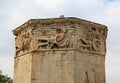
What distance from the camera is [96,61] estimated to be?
10203 millimetres

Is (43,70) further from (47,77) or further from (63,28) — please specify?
(63,28)

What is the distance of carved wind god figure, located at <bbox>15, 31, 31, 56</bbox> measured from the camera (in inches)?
400

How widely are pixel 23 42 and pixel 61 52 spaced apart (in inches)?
64.6

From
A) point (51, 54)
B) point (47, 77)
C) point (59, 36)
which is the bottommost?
point (47, 77)

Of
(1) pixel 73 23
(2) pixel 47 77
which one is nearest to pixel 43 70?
(2) pixel 47 77

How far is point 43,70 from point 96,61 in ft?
6.42

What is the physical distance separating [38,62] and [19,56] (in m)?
1.26

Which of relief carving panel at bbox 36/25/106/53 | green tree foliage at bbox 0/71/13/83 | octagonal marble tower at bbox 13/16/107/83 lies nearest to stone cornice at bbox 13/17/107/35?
octagonal marble tower at bbox 13/16/107/83

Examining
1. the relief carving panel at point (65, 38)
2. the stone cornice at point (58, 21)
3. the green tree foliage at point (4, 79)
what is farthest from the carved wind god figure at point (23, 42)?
the green tree foliage at point (4, 79)

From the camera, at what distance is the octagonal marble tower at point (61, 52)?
31.1 ft

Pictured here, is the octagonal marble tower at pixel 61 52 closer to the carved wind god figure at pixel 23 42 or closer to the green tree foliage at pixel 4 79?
the carved wind god figure at pixel 23 42

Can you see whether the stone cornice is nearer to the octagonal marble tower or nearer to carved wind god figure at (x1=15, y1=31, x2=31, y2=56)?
the octagonal marble tower

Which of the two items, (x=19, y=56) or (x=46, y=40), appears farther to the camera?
(x=19, y=56)

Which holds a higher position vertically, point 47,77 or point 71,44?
point 71,44
